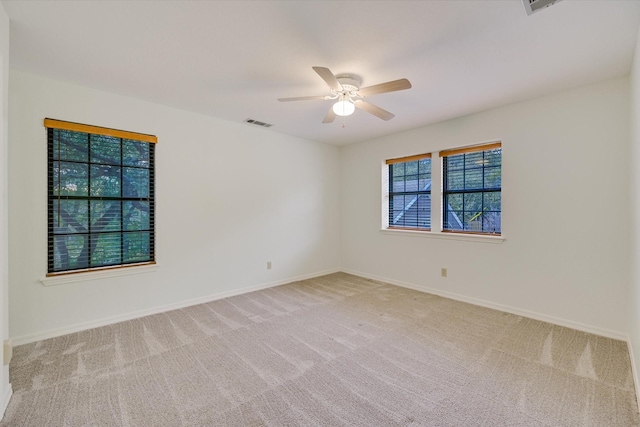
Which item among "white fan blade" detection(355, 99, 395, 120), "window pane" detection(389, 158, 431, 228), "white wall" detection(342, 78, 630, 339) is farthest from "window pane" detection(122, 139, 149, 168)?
"white wall" detection(342, 78, 630, 339)

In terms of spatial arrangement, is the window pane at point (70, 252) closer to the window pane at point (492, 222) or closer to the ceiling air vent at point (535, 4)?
the ceiling air vent at point (535, 4)

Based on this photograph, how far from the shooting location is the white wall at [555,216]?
263 cm

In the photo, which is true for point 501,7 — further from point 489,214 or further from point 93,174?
point 93,174

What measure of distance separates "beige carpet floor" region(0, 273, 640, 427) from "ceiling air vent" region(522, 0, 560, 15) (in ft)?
8.08

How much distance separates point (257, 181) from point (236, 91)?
155cm

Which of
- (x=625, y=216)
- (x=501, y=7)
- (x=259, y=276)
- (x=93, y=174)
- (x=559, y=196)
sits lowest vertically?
(x=259, y=276)

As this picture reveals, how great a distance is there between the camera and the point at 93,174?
294cm

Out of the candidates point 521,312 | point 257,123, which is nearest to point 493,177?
point 521,312

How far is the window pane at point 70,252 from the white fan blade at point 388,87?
3.15 metres

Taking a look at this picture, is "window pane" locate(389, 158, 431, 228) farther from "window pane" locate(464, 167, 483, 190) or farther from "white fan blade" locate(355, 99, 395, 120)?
"white fan blade" locate(355, 99, 395, 120)

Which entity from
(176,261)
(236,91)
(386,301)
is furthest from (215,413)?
(236,91)

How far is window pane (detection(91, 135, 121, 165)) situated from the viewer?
9.67ft

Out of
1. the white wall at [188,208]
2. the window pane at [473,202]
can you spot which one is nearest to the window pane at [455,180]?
the window pane at [473,202]

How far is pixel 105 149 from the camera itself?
301 cm
